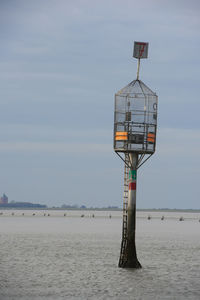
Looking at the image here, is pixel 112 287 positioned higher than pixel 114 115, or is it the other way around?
pixel 114 115

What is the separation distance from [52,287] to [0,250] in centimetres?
1986

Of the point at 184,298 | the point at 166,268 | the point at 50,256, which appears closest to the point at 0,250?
the point at 50,256

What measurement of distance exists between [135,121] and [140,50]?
3859 mm

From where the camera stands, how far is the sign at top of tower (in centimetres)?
3167

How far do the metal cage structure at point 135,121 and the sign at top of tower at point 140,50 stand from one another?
1405 mm

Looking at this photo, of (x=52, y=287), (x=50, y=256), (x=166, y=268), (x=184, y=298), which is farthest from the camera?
(x=50, y=256)

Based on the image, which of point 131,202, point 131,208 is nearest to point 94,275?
point 131,208

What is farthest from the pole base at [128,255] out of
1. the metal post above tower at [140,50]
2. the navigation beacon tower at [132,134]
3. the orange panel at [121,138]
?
the metal post above tower at [140,50]

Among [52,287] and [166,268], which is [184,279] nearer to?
[166,268]

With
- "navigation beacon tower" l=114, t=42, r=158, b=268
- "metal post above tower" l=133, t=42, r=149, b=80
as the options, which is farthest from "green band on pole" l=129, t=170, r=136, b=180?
"metal post above tower" l=133, t=42, r=149, b=80

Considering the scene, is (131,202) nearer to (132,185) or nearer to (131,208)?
(131,208)

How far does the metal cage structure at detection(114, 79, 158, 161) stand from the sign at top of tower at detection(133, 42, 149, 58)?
4.61ft

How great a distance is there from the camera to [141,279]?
28.8 m

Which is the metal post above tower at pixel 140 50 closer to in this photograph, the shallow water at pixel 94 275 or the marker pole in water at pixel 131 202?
the marker pole in water at pixel 131 202
